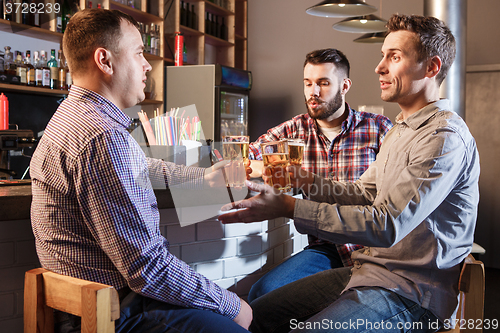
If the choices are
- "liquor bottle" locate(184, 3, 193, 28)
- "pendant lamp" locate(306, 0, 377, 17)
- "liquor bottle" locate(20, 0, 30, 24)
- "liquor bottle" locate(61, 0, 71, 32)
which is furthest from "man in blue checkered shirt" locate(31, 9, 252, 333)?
"liquor bottle" locate(184, 3, 193, 28)

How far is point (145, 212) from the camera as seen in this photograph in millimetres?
1023

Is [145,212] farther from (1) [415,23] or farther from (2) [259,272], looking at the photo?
(1) [415,23]

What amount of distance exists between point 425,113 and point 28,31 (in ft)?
10.9

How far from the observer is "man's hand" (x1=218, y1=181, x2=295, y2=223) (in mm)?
1085

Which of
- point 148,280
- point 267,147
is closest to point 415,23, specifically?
point 267,147

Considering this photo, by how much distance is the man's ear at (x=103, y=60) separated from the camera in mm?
1143

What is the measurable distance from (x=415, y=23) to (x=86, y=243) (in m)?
1.22

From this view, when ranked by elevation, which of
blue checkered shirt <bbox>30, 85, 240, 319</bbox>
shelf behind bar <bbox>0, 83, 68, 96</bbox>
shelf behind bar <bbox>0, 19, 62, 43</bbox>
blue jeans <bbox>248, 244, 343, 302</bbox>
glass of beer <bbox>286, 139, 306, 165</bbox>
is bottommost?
blue jeans <bbox>248, 244, 343, 302</bbox>

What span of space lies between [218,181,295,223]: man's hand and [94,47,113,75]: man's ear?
0.50 meters

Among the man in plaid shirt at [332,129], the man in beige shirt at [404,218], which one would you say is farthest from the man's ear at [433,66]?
the man in plaid shirt at [332,129]

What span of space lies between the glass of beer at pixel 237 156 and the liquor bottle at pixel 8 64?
2611mm

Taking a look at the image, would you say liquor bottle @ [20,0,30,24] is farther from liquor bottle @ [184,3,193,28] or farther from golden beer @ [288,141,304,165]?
golden beer @ [288,141,304,165]

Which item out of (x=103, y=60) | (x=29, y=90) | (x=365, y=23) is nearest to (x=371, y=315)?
(x=103, y=60)

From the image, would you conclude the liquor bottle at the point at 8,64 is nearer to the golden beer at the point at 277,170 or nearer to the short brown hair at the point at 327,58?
the short brown hair at the point at 327,58
